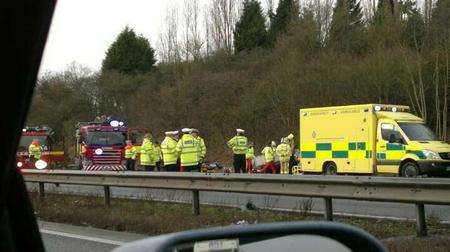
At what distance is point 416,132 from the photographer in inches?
950

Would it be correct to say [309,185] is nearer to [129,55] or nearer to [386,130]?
[386,130]

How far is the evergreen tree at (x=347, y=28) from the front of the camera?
143 ft

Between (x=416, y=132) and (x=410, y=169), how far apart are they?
157 cm

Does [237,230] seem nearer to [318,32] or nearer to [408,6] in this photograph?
[408,6]

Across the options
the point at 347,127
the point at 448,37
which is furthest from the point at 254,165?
the point at 448,37

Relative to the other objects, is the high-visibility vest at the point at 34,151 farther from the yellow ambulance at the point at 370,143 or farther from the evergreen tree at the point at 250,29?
the evergreen tree at the point at 250,29

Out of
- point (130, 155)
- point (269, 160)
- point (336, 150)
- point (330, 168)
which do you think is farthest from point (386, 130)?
point (130, 155)

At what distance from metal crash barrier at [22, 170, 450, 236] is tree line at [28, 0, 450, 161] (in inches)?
893

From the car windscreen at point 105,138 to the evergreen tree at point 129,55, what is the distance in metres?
31.6

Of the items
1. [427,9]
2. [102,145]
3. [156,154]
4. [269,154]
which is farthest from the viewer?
[427,9]

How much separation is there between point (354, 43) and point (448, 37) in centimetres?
989

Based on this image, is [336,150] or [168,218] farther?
[336,150]

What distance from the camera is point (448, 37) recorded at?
34188 mm

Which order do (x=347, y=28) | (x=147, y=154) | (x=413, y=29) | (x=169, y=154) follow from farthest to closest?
(x=347, y=28) → (x=413, y=29) → (x=147, y=154) → (x=169, y=154)
